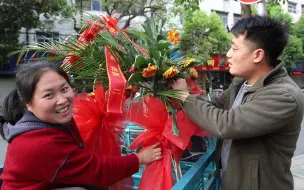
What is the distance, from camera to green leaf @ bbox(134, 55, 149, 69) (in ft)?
4.47

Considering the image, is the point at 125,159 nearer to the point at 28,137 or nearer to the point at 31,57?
the point at 28,137

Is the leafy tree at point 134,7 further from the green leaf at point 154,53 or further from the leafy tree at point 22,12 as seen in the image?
the green leaf at point 154,53

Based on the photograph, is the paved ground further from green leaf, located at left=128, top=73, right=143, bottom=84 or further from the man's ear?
green leaf, located at left=128, top=73, right=143, bottom=84

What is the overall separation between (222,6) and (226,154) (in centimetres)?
2144

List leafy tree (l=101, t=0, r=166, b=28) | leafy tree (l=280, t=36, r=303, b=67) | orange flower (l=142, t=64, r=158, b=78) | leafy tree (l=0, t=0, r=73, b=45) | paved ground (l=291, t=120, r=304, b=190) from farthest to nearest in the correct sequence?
leafy tree (l=280, t=36, r=303, b=67) < leafy tree (l=101, t=0, r=166, b=28) < leafy tree (l=0, t=0, r=73, b=45) < paved ground (l=291, t=120, r=304, b=190) < orange flower (l=142, t=64, r=158, b=78)

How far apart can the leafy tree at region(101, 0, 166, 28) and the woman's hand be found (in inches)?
396

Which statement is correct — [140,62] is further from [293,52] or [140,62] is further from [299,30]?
[299,30]

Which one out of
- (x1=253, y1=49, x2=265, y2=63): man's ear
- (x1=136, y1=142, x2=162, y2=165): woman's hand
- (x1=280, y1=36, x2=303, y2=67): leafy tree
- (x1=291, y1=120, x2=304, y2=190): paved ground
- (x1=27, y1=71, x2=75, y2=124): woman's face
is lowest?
(x1=291, y1=120, x2=304, y2=190): paved ground

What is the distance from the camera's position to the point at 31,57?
63.4 inches

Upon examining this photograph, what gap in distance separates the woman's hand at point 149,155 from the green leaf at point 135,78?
33cm

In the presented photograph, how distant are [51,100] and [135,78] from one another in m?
0.39

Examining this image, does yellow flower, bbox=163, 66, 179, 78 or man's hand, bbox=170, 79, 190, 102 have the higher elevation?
yellow flower, bbox=163, 66, 179, 78

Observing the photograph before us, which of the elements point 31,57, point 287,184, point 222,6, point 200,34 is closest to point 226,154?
point 287,184

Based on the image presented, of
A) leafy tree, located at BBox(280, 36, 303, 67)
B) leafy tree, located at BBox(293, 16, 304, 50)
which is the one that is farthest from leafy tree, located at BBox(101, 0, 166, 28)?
leafy tree, located at BBox(293, 16, 304, 50)
